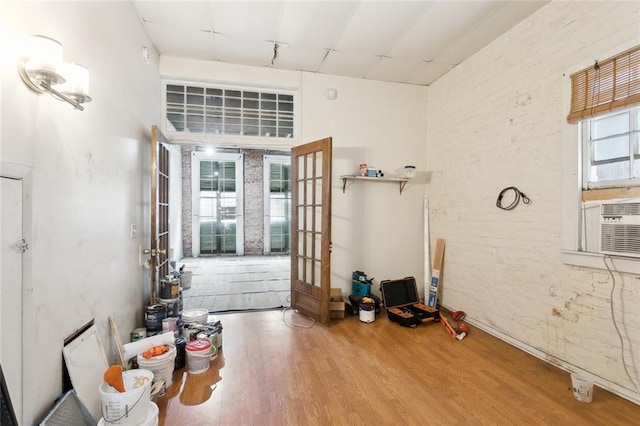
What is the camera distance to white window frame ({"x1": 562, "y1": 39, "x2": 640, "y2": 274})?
92.0 inches

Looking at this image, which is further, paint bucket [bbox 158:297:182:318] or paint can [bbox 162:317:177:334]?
paint bucket [bbox 158:297:182:318]

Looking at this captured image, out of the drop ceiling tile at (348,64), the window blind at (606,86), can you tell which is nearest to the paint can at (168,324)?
the drop ceiling tile at (348,64)

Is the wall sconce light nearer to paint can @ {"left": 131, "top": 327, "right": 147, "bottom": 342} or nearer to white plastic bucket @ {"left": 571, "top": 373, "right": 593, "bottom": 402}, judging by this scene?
paint can @ {"left": 131, "top": 327, "right": 147, "bottom": 342}

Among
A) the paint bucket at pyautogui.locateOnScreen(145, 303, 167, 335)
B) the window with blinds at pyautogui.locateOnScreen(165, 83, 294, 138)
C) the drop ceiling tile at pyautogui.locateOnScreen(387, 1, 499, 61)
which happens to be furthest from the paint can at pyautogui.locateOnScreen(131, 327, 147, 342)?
the drop ceiling tile at pyautogui.locateOnScreen(387, 1, 499, 61)

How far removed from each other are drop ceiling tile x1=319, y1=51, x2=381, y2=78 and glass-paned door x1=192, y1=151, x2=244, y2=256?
15.4ft

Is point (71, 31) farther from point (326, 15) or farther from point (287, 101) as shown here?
point (287, 101)

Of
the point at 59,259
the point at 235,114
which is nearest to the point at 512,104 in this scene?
the point at 235,114

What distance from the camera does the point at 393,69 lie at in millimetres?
3836

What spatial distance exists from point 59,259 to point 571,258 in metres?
3.48

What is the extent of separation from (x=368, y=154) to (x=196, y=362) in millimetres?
A: 3129

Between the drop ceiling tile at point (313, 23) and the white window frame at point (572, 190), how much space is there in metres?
1.97

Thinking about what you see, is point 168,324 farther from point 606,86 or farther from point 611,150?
point 606,86

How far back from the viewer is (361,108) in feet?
13.5

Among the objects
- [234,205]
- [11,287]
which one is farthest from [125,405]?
[234,205]
